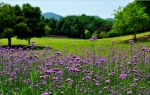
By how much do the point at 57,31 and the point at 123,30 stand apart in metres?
84.9

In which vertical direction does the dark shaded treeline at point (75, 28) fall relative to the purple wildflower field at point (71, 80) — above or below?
above

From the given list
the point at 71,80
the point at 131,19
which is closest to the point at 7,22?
the point at 131,19

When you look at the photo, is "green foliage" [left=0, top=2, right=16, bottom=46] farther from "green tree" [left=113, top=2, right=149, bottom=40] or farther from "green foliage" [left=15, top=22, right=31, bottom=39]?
"green tree" [left=113, top=2, right=149, bottom=40]

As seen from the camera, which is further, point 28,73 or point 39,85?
point 28,73

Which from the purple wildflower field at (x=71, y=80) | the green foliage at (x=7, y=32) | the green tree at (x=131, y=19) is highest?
the green tree at (x=131, y=19)

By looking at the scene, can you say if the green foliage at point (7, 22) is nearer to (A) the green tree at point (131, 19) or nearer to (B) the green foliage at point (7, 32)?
(B) the green foliage at point (7, 32)

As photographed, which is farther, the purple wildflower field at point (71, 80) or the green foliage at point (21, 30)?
the green foliage at point (21, 30)

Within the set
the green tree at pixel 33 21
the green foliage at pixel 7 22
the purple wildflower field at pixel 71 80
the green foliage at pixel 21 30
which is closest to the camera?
the purple wildflower field at pixel 71 80

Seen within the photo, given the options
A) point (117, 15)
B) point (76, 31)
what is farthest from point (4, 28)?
point (76, 31)

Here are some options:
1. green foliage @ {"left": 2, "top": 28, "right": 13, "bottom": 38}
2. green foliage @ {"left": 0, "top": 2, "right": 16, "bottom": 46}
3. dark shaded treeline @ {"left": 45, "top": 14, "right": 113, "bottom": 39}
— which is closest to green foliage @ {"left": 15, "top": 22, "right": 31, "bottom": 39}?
green foliage @ {"left": 0, "top": 2, "right": 16, "bottom": 46}

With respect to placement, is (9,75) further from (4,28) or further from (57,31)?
(57,31)

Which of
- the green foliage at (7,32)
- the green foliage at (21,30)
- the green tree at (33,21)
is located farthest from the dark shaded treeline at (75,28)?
the green foliage at (7,32)

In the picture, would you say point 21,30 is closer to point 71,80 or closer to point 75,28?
point 71,80

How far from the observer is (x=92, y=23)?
14750 cm
